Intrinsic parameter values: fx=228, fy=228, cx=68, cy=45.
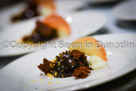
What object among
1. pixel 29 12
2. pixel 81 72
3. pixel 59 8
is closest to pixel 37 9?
pixel 29 12

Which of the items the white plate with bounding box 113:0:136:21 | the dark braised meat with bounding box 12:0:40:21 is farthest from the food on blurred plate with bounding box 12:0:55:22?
the white plate with bounding box 113:0:136:21

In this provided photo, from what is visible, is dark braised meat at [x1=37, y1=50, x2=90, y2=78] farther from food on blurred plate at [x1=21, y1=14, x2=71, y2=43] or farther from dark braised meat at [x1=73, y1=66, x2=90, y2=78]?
food on blurred plate at [x1=21, y1=14, x2=71, y2=43]

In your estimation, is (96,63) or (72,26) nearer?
(96,63)

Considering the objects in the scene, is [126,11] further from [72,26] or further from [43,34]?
[43,34]

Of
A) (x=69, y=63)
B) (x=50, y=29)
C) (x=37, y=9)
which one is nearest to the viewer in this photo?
(x=69, y=63)

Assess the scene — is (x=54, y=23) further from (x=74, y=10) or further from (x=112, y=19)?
(x=74, y=10)

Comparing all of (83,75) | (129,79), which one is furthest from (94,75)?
(129,79)
